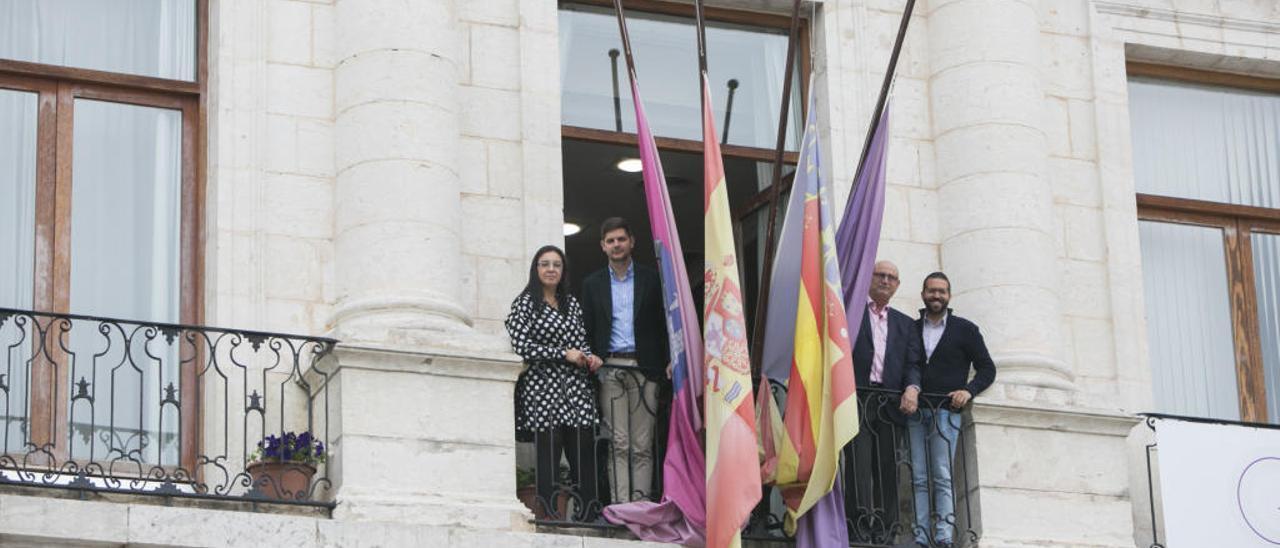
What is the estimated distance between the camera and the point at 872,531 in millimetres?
15727

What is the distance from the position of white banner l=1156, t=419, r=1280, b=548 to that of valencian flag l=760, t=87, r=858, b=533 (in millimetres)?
2075

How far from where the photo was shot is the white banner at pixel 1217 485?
16.2m

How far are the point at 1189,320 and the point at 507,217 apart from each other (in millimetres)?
4384

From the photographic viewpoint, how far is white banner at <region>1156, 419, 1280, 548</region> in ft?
53.3

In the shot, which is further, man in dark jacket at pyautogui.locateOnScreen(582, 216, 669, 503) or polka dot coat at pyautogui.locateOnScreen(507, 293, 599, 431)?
man in dark jacket at pyautogui.locateOnScreen(582, 216, 669, 503)

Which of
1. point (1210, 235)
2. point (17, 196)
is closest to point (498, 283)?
point (17, 196)

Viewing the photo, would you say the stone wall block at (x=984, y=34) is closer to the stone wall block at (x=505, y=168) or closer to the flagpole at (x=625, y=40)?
the flagpole at (x=625, y=40)

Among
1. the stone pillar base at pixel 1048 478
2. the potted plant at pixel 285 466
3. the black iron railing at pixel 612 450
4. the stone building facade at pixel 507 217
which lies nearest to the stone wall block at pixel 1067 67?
the stone building facade at pixel 507 217

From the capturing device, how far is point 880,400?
52.0ft

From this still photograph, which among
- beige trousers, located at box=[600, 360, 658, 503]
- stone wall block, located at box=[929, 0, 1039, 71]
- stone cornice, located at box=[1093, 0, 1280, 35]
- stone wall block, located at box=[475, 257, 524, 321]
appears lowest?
beige trousers, located at box=[600, 360, 658, 503]

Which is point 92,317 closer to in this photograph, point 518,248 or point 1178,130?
point 518,248

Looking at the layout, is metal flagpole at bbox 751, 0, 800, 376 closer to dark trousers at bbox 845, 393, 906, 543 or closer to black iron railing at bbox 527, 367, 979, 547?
black iron railing at bbox 527, 367, 979, 547

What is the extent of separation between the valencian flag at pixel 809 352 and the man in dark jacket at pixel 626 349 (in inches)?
23.7

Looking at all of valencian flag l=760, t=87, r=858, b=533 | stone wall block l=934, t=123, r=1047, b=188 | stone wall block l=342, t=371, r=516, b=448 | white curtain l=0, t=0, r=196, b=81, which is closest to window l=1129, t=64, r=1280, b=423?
stone wall block l=934, t=123, r=1047, b=188
